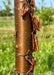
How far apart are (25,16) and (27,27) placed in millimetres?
46

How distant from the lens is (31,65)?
0.65 meters

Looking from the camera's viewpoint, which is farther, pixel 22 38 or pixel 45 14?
pixel 45 14

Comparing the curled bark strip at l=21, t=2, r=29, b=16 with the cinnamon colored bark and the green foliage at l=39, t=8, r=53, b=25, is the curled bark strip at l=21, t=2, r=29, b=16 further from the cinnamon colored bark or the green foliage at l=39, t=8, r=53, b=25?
the green foliage at l=39, t=8, r=53, b=25

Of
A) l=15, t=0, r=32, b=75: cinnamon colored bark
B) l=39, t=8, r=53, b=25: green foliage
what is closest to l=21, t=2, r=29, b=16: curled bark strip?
l=15, t=0, r=32, b=75: cinnamon colored bark

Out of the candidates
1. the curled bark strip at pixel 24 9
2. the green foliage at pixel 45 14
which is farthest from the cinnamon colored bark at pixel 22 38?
the green foliage at pixel 45 14

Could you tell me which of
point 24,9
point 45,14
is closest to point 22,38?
point 24,9

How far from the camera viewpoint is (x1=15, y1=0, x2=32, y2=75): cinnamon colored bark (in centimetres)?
63

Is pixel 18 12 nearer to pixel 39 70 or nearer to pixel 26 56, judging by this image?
pixel 26 56

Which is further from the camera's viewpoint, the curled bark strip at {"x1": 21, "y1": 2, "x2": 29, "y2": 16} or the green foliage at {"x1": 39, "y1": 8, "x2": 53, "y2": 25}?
the green foliage at {"x1": 39, "y1": 8, "x2": 53, "y2": 25}

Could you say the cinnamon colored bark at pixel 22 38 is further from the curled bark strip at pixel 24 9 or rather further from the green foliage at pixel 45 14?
the green foliage at pixel 45 14

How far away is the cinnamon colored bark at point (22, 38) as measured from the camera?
63 centimetres

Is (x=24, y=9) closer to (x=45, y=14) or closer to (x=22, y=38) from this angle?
(x=22, y=38)

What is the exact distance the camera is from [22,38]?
0.65 m

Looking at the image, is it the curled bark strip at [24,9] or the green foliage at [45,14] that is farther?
the green foliage at [45,14]
